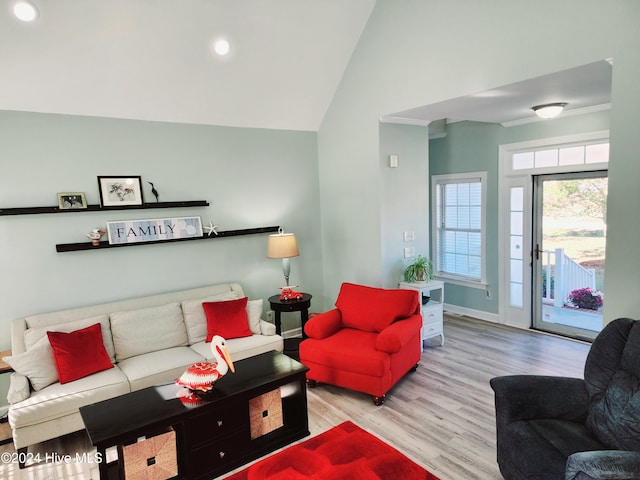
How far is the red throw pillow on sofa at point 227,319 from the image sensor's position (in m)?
4.07

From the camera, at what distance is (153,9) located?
11.1 ft

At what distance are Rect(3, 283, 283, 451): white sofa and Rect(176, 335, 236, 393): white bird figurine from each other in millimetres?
839

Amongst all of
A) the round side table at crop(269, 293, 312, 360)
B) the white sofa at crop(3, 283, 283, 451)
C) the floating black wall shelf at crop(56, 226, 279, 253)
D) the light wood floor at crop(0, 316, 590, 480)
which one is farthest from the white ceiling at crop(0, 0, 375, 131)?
the light wood floor at crop(0, 316, 590, 480)

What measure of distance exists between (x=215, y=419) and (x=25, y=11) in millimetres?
3048

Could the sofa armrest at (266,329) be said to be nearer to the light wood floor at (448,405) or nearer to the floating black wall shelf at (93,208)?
the light wood floor at (448,405)

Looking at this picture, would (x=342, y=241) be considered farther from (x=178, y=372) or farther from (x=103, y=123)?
(x=103, y=123)

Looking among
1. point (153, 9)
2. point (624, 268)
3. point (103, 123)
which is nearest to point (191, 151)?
point (103, 123)

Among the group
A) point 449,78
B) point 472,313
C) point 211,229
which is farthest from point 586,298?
point 211,229

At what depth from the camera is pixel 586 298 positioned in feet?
15.8

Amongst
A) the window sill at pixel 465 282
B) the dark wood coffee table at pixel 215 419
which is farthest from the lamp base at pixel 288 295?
the window sill at pixel 465 282

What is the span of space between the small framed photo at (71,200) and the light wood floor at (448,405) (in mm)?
1863

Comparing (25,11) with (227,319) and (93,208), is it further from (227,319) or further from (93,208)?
(227,319)

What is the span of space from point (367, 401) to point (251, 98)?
3.20 m

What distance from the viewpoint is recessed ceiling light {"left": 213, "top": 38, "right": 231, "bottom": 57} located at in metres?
3.88
